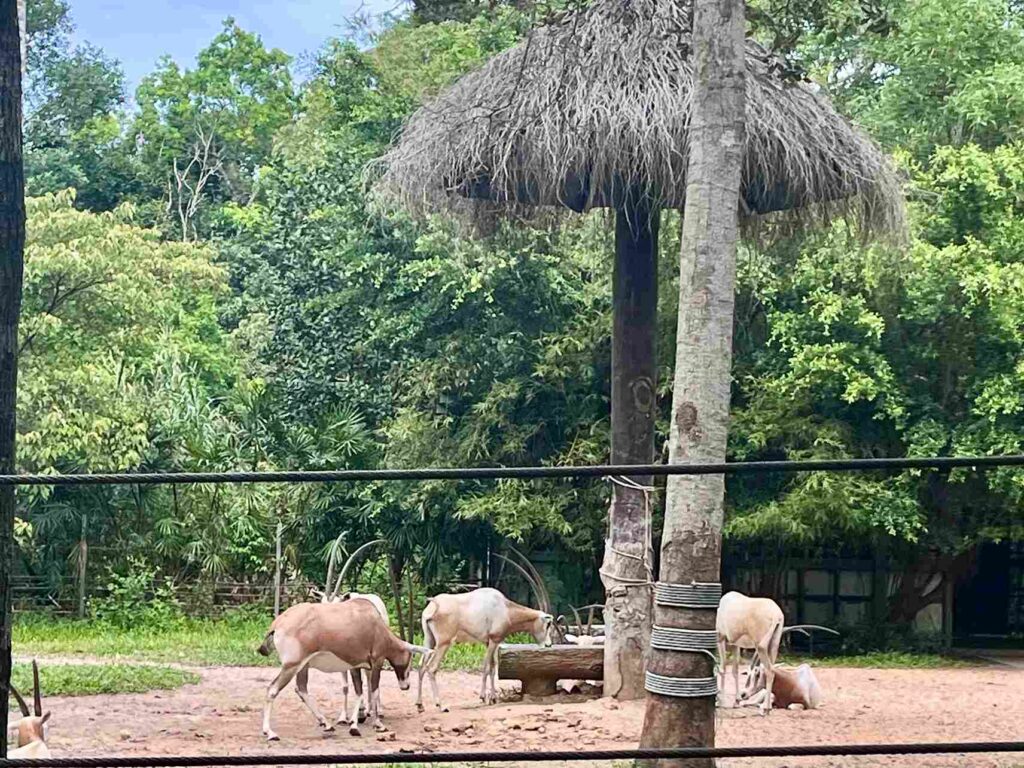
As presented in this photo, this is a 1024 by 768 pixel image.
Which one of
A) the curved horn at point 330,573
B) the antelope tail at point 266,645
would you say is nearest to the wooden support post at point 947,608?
the curved horn at point 330,573

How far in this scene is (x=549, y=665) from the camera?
8.00 meters

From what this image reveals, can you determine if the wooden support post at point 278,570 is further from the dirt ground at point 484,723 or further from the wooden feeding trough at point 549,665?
the wooden feeding trough at point 549,665

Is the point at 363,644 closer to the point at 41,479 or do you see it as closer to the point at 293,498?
the point at 41,479

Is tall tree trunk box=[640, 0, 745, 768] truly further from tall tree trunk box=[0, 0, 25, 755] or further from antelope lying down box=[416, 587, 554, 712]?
antelope lying down box=[416, 587, 554, 712]

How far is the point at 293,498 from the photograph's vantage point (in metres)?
13.6

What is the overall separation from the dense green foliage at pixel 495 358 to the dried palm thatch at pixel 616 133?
105 centimetres

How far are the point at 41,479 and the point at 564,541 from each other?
9605 millimetres

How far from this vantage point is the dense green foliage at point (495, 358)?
11.5 m

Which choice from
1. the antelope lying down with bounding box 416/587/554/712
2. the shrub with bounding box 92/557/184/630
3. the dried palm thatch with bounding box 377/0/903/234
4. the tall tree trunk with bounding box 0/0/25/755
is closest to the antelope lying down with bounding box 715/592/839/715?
the antelope lying down with bounding box 416/587/554/712

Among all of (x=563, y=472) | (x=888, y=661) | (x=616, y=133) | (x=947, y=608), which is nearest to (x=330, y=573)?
(x=616, y=133)

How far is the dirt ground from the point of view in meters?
6.63

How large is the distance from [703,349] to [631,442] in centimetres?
237

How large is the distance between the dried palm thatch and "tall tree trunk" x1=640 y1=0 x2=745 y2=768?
1628mm

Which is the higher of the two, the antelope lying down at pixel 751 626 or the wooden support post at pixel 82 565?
the antelope lying down at pixel 751 626
